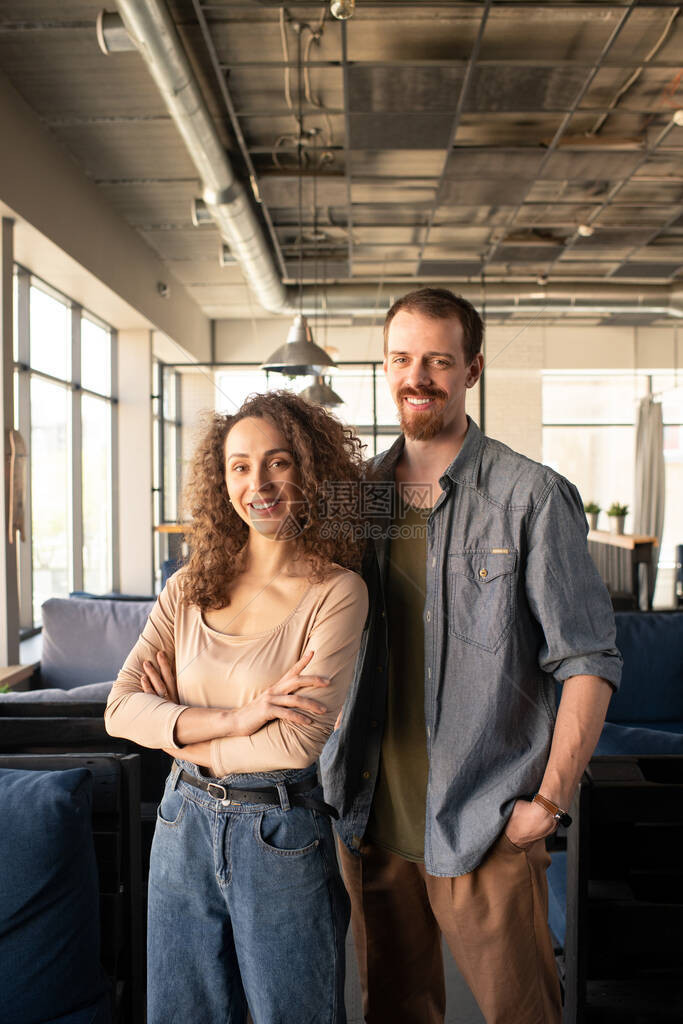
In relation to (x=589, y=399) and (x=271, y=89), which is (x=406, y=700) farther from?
(x=589, y=399)

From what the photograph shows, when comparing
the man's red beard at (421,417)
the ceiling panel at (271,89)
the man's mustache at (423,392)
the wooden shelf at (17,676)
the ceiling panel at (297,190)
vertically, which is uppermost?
the ceiling panel at (271,89)

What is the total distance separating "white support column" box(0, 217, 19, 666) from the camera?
13.3ft

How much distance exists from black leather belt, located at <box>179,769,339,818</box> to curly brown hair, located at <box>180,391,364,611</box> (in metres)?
0.29

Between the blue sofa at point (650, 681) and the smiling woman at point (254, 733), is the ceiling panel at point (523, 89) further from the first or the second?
the smiling woman at point (254, 733)

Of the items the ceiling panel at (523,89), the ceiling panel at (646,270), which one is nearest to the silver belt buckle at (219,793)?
the ceiling panel at (523,89)

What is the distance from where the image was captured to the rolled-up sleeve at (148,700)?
1247 millimetres

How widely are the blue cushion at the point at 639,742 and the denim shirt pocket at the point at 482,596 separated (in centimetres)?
66

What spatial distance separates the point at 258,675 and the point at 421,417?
0.52 metres

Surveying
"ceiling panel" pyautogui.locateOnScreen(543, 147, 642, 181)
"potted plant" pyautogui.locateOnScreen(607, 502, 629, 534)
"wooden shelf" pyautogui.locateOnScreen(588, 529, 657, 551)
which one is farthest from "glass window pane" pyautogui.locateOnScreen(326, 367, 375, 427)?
"potted plant" pyautogui.locateOnScreen(607, 502, 629, 534)

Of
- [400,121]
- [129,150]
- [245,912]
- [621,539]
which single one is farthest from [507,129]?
[245,912]

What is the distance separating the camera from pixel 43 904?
1384 mm

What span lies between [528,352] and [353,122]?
2.62 metres

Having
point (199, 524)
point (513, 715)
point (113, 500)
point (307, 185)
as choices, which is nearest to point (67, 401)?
point (113, 500)

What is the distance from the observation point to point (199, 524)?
148cm
